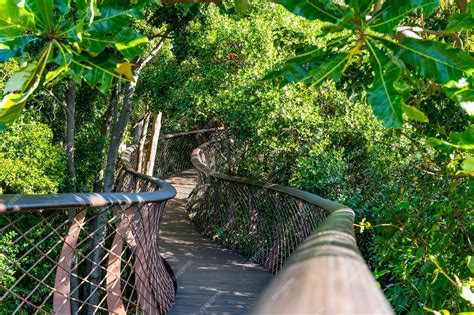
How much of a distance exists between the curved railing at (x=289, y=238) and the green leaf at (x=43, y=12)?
89cm

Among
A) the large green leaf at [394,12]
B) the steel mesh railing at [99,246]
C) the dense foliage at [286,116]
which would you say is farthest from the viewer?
the dense foliage at [286,116]

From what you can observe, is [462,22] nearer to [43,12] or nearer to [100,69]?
[100,69]

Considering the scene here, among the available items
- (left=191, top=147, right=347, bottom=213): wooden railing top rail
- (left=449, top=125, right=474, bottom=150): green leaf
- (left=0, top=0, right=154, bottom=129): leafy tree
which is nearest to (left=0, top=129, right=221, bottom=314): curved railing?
(left=0, top=0, right=154, bottom=129): leafy tree

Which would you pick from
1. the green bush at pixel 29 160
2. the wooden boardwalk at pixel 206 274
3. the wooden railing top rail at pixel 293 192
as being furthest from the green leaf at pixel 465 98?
the green bush at pixel 29 160

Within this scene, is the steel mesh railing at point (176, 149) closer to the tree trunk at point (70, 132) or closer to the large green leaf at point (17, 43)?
the tree trunk at point (70, 132)

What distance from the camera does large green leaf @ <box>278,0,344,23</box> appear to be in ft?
5.25

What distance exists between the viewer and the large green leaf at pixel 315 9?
5.25 feet

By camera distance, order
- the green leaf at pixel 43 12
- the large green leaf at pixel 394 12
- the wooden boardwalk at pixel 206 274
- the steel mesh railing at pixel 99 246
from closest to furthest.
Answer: the green leaf at pixel 43 12, the large green leaf at pixel 394 12, the steel mesh railing at pixel 99 246, the wooden boardwalk at pixel 206 274

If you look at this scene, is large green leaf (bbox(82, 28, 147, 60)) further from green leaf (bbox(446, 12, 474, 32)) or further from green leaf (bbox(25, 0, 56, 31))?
→ green leaf (bbox(446, 12, 474, 32))

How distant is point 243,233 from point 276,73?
509 cm

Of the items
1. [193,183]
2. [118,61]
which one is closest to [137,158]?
[193,183]

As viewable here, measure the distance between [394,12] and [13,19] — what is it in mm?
1038

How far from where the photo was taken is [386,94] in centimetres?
155

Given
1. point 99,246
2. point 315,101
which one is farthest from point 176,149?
point 99,246
